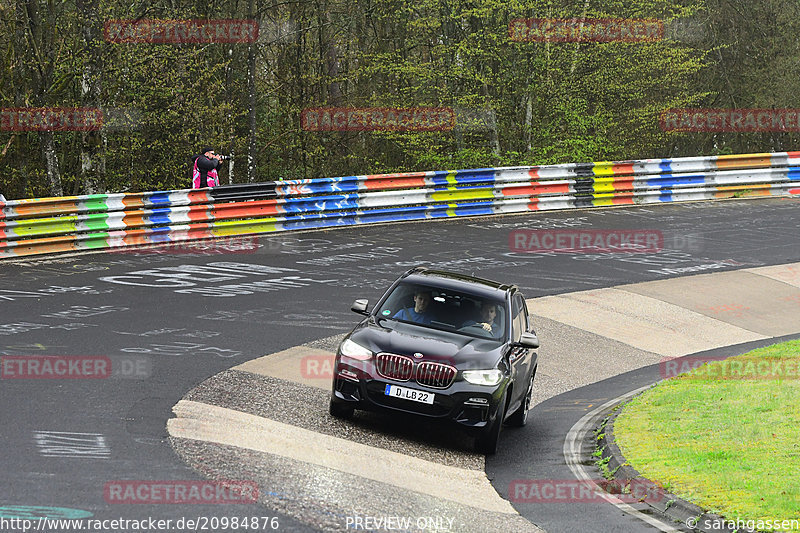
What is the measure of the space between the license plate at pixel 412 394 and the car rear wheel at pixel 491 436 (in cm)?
69

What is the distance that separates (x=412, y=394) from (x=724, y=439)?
3.20 metres

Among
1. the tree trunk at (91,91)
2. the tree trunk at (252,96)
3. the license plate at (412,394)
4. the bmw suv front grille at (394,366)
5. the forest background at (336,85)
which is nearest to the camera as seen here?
the license plate at (412,394)

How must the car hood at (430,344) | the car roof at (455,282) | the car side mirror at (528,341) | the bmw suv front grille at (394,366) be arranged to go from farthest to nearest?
the car roof at (455,282)
the car side mirror at (528,341)
the car hood at (430,344)
the bmw suv front grille at (394,366)

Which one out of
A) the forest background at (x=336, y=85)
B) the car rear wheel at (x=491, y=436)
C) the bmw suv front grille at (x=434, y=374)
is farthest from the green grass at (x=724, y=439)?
the forest background at (x=336, y=85)

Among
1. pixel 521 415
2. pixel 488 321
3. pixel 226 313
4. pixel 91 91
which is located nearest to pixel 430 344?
pixel 488 321

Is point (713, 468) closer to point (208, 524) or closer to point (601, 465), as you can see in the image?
point (601, 465)

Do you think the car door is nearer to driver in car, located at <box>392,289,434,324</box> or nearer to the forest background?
driver in car, located at <box>392,289,434,324</box>

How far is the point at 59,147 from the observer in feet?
92.1

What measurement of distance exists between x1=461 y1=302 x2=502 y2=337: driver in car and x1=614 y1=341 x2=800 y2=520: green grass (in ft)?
5.68

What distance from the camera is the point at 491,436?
10.3m

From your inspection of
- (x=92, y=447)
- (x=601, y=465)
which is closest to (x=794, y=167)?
(x=601, y=465)

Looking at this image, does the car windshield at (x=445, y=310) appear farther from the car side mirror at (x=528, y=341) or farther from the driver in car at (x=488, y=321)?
the car side mirror at (x=528, y=341)

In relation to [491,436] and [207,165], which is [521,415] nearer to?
[491,436]

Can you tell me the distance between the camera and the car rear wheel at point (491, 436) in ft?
33.6
